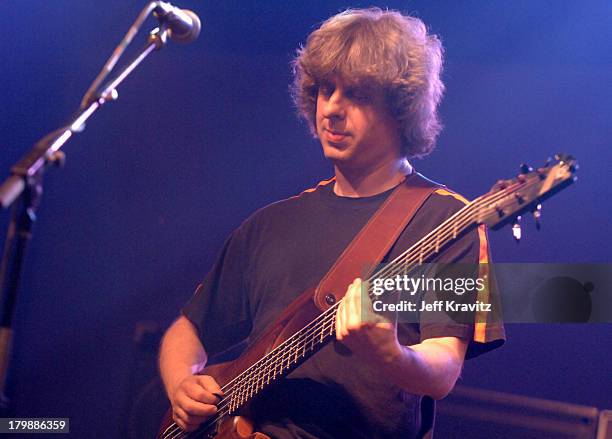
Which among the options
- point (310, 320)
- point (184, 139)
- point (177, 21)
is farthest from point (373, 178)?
point (184, 139)

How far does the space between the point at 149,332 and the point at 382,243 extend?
4.87ft

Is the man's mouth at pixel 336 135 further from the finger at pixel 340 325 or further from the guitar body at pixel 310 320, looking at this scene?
the finger at pixel 340 325

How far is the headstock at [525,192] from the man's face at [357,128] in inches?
20.9

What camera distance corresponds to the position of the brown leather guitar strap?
1.99 meters

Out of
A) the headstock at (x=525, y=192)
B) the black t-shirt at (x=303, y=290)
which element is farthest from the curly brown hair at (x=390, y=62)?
the headstock at (x=525, y=192)

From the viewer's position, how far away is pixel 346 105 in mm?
2238

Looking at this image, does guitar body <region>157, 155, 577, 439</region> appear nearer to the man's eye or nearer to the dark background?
the man's eye

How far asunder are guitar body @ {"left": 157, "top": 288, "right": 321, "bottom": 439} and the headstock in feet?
1.83

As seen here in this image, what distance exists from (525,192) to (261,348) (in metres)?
0.87

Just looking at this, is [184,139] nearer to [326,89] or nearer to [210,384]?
[326,89]

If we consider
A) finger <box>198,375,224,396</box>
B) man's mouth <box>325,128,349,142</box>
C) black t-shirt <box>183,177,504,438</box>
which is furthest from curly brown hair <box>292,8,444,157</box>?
finger <box>198,375,224,396</box>

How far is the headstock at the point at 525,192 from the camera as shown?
1.61 m

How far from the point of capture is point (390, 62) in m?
2.31

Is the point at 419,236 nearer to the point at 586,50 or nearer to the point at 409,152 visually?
the point at 409,152
